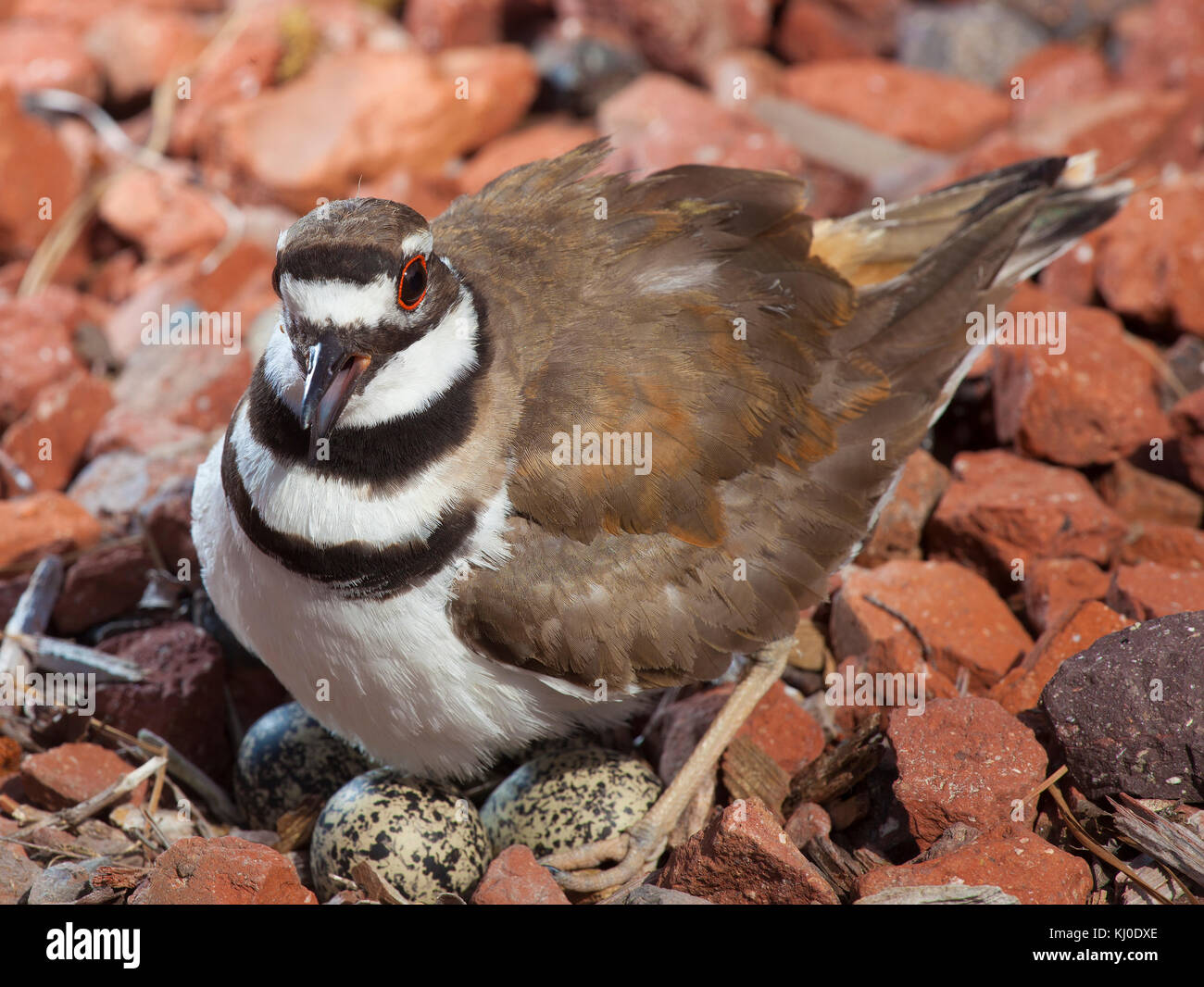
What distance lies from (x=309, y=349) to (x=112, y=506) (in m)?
2.38

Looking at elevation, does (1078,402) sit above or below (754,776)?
above

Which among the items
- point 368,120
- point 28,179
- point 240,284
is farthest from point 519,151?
point 28,179

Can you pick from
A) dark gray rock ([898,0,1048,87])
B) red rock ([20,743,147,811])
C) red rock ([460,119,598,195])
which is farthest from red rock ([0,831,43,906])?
dark gray rock ([898,0,1048,87])

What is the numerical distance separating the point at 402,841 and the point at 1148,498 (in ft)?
10.3

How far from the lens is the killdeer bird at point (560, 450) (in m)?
3.23

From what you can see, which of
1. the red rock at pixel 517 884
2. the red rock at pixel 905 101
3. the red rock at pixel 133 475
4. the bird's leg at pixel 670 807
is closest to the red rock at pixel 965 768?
the bird's leg at pixel 670 807

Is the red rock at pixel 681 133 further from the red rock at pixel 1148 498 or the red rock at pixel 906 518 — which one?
the red rock at pixel 1148 498

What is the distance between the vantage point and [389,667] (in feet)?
11.2

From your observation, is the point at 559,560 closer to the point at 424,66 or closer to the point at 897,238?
the point at 897,238

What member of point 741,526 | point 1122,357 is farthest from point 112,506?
point 1122,357

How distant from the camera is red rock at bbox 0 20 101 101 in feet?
23.6

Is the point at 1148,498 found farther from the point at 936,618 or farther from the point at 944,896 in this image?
the point at 944,896

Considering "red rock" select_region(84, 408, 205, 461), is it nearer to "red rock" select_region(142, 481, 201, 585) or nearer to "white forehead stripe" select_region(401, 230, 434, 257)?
"red rock" select_region(142, 481, 201, 585)

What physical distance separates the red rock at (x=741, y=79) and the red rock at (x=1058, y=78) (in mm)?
1444
